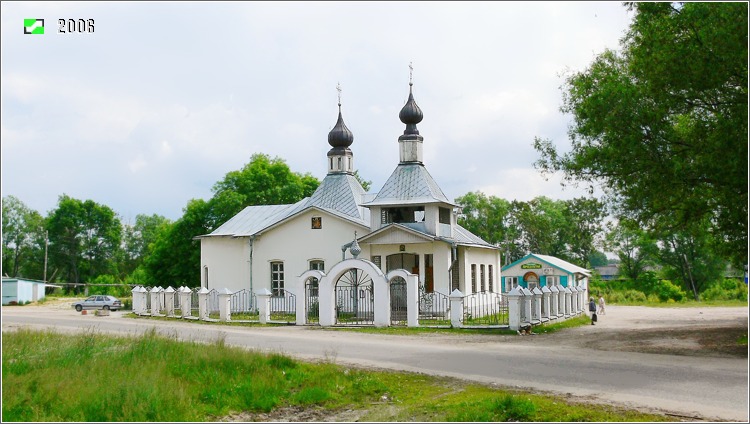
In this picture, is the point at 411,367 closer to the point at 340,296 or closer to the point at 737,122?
the point at 737,122

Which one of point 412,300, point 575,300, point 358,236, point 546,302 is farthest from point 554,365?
point 358,236

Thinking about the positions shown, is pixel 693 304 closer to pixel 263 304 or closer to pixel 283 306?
pixel 283 306

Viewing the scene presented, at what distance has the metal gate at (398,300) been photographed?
82.6 feet

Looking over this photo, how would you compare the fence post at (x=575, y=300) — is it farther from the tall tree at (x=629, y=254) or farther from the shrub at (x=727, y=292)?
the tall tree at (x=629, y=254)

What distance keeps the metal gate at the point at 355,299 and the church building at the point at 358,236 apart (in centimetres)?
68

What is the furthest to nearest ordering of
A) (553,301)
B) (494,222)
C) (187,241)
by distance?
(494,222) < (187,241) < (553,301)

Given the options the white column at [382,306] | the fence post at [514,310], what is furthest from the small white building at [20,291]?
the fence post at [514,310]

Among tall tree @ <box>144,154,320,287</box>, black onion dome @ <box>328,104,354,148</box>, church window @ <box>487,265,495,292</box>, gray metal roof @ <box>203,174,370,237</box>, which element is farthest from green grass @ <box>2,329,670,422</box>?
tall tree @ <box>144,154,320,287</box>

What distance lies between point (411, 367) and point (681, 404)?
17.3ft

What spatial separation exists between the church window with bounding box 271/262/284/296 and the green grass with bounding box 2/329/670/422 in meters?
17.3

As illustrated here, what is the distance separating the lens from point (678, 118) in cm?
1873

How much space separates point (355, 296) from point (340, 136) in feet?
37.4

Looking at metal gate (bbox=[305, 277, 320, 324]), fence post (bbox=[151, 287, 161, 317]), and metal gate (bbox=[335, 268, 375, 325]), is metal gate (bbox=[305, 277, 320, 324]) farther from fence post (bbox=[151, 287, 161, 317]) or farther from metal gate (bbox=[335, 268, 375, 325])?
fence post (bbox=[151, 287, 161, 317])

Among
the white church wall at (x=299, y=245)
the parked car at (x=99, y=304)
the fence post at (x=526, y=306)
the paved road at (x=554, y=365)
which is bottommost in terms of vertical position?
the paved road at (x=554, y=365)
